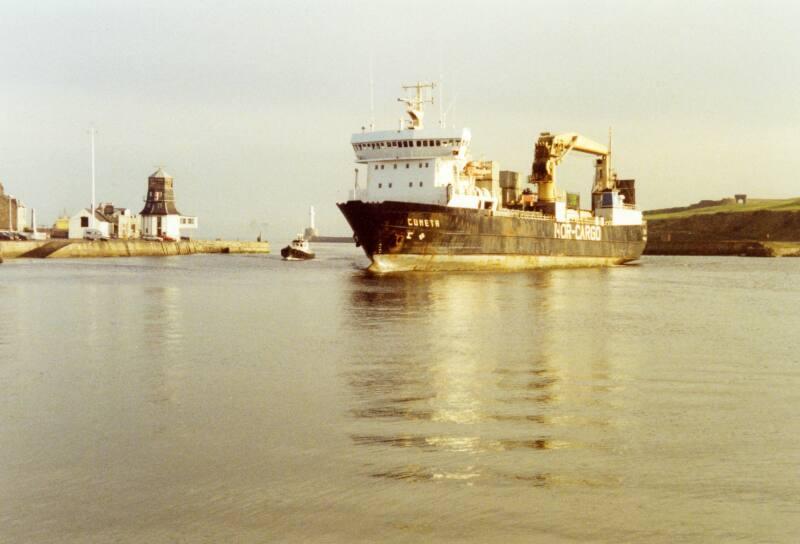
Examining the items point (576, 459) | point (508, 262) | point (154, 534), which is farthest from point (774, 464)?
point (508, 262)

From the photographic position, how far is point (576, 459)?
7.93 meters

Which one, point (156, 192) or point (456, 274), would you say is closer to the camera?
point (456, 274)

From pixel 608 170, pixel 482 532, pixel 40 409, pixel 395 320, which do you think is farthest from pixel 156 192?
pixel 482 532

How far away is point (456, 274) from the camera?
4462cm

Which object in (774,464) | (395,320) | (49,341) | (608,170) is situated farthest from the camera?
(608,170)

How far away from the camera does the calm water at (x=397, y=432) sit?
627cm

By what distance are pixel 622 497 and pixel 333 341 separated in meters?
11.0

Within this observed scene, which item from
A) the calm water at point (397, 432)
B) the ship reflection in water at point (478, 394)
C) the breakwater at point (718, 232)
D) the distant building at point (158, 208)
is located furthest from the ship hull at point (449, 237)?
the breakwater at point (718, 232)

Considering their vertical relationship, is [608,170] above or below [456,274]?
above

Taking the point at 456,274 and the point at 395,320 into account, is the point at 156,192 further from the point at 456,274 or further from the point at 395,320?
the point at 395,320

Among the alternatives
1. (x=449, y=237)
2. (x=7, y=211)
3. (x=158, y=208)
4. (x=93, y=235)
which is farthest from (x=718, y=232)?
(x=7, y=211)

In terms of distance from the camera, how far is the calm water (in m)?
6.27

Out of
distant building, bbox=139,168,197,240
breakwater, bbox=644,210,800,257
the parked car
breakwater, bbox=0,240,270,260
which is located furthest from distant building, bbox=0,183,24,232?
breakwater, bbox=644,210,800,257

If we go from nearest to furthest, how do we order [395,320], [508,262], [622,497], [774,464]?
[622,497] → [774,464] → [395,320] → [508,262]
